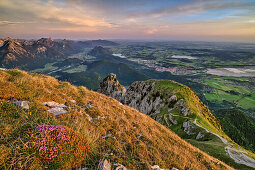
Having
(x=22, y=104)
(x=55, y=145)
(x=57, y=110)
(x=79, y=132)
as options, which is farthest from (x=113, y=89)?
(x=55, y=145)

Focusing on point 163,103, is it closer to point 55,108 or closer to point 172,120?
point 172,120

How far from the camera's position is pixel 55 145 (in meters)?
4.65

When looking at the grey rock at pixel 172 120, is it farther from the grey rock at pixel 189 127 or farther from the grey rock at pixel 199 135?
the grey rock at pixel 199 135

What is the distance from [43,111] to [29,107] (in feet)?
2.74

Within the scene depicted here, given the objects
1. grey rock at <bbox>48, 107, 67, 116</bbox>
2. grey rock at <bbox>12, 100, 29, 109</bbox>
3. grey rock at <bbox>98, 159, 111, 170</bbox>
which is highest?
grey rock at <bbox>12, 100, 29, 109</bbox>

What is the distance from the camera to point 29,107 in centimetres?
768

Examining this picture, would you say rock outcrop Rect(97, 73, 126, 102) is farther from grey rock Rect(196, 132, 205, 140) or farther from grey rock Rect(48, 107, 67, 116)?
grey rock Rect(48, 107, 67, 116)

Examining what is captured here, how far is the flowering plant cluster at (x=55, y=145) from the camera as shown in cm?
434

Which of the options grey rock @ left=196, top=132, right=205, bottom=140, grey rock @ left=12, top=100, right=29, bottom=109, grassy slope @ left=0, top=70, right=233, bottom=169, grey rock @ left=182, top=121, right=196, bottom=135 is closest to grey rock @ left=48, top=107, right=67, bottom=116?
grassy slope @ left=0, top=70, right=233, bottom=169

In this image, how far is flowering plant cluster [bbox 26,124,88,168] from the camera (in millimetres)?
4344

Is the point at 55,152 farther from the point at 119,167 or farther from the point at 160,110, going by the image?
the point at 160,110

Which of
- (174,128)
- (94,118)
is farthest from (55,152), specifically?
(174,128)

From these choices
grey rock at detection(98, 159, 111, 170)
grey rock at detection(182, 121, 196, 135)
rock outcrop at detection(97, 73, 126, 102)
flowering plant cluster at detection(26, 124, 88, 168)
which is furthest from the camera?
rock outcrop at detection(97, 73, 126, 102)

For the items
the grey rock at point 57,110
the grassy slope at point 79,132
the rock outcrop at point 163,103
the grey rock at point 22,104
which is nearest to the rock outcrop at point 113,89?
the rock outcrop at point 163,103
